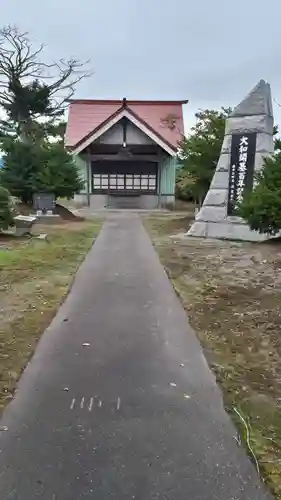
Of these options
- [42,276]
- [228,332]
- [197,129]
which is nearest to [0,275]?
[42,276]

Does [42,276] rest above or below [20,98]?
below

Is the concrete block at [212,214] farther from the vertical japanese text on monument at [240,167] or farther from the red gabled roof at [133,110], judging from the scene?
the red gabled roof at [133,110]

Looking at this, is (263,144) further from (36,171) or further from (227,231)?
(36,171)

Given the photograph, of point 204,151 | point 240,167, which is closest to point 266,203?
point 240,167

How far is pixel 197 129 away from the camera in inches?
658

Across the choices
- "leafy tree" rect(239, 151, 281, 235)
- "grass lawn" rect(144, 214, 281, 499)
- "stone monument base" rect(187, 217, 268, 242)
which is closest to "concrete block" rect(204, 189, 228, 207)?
"stone monument base" rect(187, 217, 268, 242)

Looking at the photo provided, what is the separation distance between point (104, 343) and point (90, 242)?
6407 mm

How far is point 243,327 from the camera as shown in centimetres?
407

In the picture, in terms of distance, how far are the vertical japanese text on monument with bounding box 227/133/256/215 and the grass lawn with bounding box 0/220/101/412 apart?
12.7ft

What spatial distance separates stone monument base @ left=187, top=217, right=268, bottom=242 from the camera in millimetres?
11000

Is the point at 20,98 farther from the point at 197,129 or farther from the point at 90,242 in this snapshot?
the point at 90,242

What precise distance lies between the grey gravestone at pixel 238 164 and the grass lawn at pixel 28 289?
336 cm

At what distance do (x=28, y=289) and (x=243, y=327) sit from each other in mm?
2793

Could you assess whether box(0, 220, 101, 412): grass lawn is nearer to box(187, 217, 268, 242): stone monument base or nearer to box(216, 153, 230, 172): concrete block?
box(187, 217, 268, 242): stone monument base
